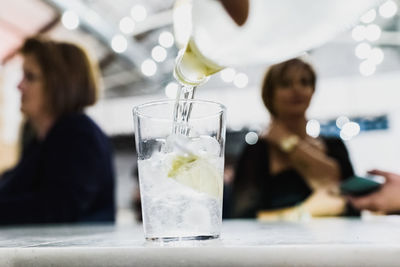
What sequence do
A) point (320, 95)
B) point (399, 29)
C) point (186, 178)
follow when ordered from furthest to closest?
point (320, 95) → point (399, 29) → point (186, 178)

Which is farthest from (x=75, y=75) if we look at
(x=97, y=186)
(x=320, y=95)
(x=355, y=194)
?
(x=320, y=95)

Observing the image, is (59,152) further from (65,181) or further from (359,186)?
(359,186)

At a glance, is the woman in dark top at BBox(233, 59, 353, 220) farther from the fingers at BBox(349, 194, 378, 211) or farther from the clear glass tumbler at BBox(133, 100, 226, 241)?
the clear glass tumbler at BBox(133, 100, 226, 241)

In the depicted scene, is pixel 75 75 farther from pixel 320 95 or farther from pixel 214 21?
pixel 320 95

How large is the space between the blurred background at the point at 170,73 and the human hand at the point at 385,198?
2729 millimetres

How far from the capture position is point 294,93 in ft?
5.59

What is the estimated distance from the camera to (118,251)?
1.35 feet

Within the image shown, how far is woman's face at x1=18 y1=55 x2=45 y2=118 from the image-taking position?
1581 millimetres

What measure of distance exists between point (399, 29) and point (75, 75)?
193 inches

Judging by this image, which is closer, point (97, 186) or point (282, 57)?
point (282, 57)

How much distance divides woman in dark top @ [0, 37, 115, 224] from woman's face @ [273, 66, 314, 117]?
674mm

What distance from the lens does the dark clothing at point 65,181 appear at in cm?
131

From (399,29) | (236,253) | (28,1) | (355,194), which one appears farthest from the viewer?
(399,29)

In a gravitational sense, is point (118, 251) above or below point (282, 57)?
below
